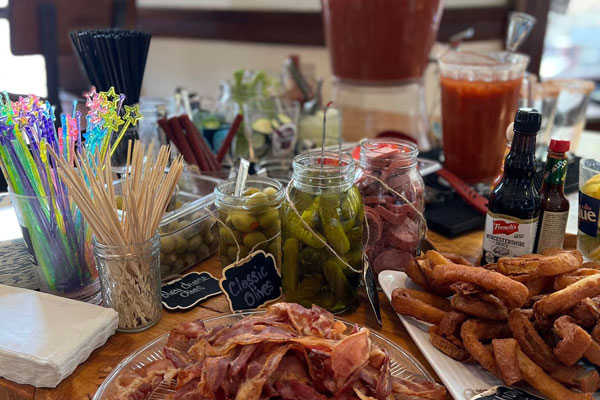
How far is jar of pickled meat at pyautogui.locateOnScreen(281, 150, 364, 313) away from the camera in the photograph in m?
0.80

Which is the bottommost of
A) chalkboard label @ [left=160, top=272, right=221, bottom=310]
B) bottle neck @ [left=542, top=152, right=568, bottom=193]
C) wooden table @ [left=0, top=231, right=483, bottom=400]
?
wooden table @ [left=0, top=231, right=483, bottom=400]

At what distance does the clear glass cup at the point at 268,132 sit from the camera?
1.51 meters

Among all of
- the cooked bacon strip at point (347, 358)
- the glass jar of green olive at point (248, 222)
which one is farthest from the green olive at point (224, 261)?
the cooked bacon strip at point (347, 358)

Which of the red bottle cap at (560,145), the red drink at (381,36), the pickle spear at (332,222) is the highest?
the red drink at (381,36)

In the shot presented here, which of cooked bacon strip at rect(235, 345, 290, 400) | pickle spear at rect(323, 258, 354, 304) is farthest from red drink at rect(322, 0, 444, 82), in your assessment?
cooked bacon strip at rect(235, 345, 290, 400)

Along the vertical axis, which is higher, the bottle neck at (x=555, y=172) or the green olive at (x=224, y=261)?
the bottle neck at (x=555, y=172)

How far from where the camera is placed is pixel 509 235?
33.2 inches

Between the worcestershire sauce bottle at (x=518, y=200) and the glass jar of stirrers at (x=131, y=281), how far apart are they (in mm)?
534

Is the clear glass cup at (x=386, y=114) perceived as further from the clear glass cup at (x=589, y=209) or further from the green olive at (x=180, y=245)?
the green olive at (x=180, y=245)

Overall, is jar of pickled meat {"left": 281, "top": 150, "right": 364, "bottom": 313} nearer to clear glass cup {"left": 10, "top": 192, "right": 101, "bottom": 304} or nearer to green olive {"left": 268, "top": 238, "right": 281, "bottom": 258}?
green olive {"left": 268, "top": 238, "right": 281, "bottom": 258}

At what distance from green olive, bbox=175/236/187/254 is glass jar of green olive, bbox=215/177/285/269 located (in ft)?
0.31

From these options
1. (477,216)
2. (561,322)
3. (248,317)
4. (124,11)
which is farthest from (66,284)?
(124,11)

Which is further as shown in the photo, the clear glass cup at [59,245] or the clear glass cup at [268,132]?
the clear glass cup at [268,132]

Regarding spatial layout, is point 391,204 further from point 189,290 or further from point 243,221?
point 189,290
